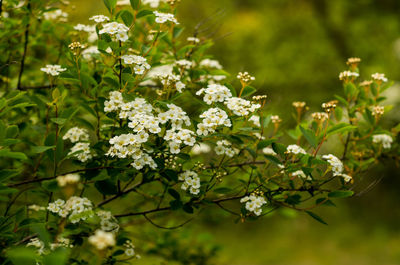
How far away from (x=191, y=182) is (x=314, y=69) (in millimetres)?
8137

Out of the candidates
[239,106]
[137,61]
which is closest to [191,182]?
[239,106]

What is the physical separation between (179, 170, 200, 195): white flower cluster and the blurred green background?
6.65 meters

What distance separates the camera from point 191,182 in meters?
1.76

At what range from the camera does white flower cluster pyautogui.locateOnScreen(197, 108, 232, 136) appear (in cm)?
161

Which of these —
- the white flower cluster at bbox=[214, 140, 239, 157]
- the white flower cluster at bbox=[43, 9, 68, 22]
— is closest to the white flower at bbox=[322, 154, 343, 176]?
the white flower cluster at bbox=[214, 140, 239, 157]

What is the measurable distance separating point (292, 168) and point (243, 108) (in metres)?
0.37

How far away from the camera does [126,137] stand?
1590 millimetres

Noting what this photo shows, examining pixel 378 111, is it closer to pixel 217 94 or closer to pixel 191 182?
pixel 217 94

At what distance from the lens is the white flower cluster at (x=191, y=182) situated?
1744mm

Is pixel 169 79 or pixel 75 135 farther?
pixel 75 135

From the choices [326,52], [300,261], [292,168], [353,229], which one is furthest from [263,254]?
[292,168]

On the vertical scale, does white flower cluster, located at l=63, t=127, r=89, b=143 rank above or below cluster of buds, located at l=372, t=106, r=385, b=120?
above

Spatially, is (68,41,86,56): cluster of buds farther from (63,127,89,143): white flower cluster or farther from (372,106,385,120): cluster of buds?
(372,106,385,120): cluster of buds

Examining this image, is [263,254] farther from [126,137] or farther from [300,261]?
[126,137]
